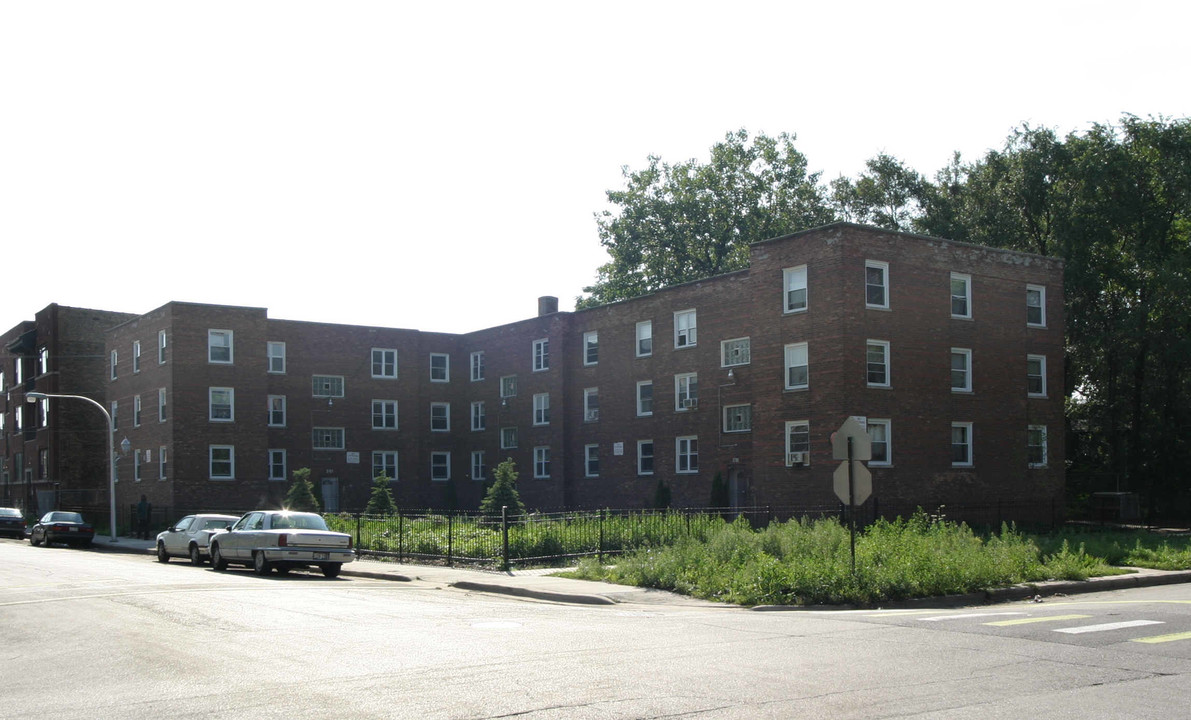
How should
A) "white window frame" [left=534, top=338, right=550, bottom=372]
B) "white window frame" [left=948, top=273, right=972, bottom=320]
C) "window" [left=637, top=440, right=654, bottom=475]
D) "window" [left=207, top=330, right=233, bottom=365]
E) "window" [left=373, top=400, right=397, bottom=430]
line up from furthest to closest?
1. "window" [left=373, top=400, right=397, bottom=430]
2. "white window frame" [left=534, top=338, right=550, bottom=372]
3. "window" [left=207, top=330, right=233, bottom=365]
4. "window" [left=637, top=440, right=654, bottom=475]
5. "white window frame" [left=948, top=273, right=972, bottom=320]

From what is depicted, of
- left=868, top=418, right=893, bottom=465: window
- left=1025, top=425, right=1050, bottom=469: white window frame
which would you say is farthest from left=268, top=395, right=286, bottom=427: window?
left=1025, top=425, right=1050, bottom=469: white window frame

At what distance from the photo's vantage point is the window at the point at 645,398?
1793 inches

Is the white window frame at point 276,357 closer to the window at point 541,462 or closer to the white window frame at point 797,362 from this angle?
the window at point 541,462

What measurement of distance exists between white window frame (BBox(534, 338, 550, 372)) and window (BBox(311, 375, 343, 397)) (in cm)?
1019

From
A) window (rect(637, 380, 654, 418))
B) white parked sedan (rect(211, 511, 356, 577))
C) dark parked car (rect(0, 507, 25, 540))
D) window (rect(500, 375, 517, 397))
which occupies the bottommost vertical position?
dark parked car (rect(0, 507, 25, 540))

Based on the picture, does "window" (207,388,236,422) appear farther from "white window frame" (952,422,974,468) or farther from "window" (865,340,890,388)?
"white window frame" (952,422,974,468)

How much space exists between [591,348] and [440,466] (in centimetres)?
1321

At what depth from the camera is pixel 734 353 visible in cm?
4156

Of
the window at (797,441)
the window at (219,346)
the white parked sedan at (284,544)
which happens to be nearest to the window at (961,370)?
the window at (797,441)

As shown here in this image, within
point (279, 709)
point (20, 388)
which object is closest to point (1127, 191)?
point (279, 709)

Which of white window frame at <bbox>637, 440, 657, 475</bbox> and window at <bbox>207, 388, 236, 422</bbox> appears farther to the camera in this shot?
window at <bbox>207, 388, 236, 422</bbox>

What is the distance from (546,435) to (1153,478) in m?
26.8

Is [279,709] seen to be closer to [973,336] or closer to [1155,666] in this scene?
[1155,666]

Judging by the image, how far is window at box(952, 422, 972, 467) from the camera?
37.4 m
